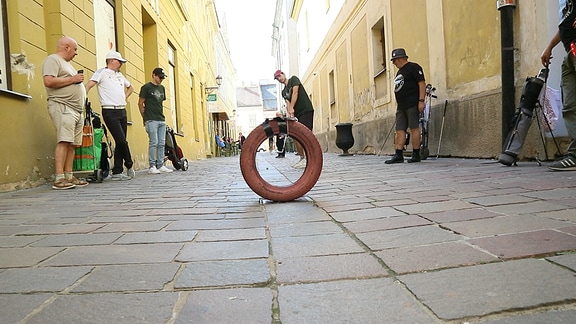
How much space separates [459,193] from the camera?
315cm

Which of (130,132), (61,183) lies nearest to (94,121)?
(61,183)

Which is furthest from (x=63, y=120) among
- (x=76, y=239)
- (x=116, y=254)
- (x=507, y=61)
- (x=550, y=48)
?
(x=507, y=61)

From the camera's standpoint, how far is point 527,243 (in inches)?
67.8

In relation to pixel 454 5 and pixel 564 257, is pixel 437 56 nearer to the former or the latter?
pixel 454 5

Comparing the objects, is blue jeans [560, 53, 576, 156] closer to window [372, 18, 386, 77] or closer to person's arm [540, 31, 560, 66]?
person's arm [540, 31, 560, 66]

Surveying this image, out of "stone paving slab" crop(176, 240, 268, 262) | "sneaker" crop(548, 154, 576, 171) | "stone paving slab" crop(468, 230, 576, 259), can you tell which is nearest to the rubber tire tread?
"stone paving slab" crop(176, 240, 268, 262)

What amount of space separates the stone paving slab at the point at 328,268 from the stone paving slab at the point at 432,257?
0.07 meters

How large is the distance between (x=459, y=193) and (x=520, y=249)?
154 cm

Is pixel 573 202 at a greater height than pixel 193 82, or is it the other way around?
pixel 193 82

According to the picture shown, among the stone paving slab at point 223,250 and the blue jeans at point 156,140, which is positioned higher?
the blue jeans at point 156,140

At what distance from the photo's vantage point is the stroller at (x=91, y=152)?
549 centimetres

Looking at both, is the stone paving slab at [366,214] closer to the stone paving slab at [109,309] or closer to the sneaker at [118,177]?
the stone paving slab at [109,309]

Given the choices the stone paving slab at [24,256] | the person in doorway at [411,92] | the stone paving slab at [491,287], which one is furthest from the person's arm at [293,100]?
the stone paving slab at [491,287]

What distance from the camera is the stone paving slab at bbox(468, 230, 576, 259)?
5.30 ft
